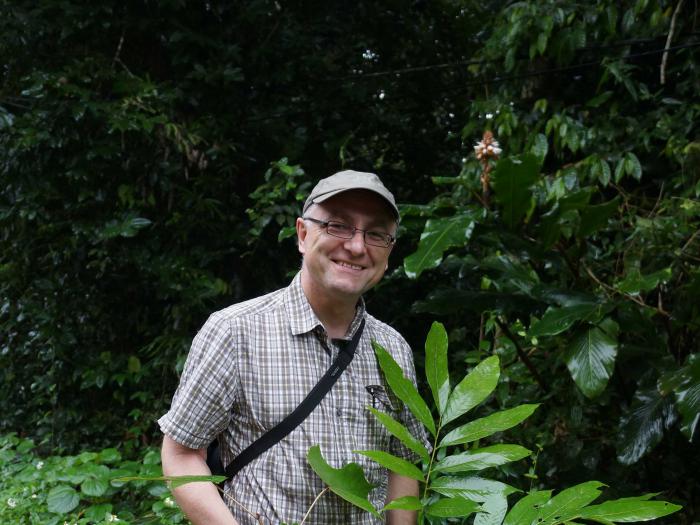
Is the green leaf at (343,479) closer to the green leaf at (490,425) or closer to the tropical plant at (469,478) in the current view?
the tropical plant at (469,478)

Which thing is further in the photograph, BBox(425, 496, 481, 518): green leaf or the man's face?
the man's face

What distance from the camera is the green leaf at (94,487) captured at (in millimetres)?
3044

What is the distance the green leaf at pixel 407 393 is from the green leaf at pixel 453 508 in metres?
0.12

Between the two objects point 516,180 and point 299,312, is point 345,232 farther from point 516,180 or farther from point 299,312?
point 516,180

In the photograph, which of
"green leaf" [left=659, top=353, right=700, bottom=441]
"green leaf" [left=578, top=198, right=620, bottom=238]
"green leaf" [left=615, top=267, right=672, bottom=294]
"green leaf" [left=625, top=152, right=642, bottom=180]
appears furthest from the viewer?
"green leaf" [left=625, top=152, right=642, bottom=180]

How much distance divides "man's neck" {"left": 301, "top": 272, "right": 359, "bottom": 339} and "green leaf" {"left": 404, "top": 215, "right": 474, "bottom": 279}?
573mm

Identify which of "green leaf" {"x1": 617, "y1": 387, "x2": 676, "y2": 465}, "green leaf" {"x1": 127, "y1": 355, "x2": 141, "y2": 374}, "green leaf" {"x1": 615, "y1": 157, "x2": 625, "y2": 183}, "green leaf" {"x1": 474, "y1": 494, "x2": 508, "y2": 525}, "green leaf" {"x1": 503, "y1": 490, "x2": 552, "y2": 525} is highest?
"green leaf" {"x1": 615, "y1": 157, "x2": 625, "y2": 183}

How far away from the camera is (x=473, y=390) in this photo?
1.07m

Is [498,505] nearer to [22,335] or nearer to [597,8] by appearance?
[597,8]

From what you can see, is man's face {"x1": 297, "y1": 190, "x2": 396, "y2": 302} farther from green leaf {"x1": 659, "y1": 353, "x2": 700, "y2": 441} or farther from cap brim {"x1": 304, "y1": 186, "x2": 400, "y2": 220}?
green leaf {"x1": 659, "y1": 353, "x2": 700, "y2": 441}

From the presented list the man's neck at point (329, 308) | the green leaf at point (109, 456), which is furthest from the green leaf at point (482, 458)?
the green leaf at point (109, 456)

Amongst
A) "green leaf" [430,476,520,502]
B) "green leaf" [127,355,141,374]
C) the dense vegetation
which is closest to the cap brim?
"green leaf" [430,476,520,502]

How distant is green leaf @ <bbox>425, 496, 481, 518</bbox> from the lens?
36.1 inches

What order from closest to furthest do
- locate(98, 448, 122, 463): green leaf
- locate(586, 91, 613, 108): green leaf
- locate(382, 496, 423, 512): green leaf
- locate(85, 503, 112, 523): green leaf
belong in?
locate(382, 496, 423, 512): green leaf → locate(85, 503, 112, 523): green leaf → locate(98, 448, 122, 463): green leaf → locate(586, 91, 613, 108): green leaf
